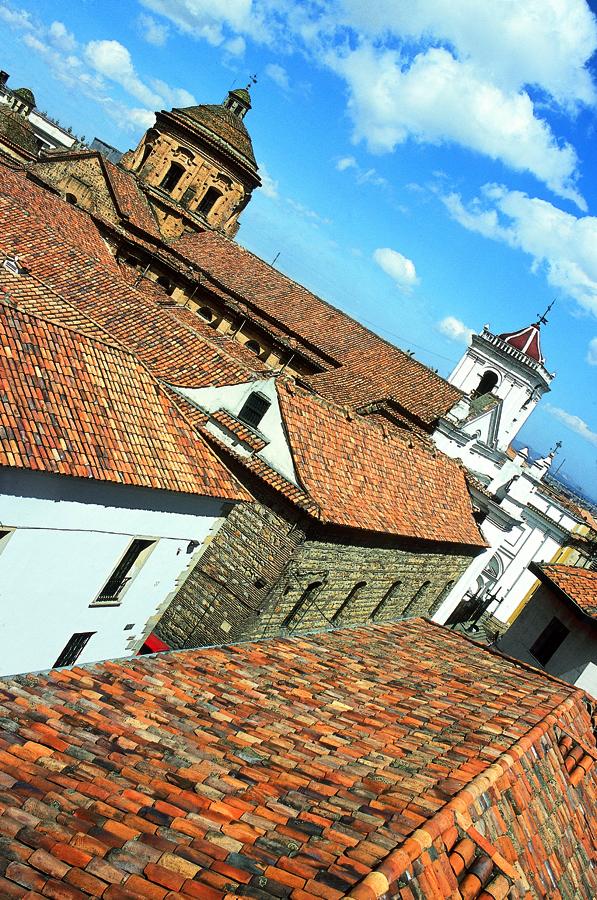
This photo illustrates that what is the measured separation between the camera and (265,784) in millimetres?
7180

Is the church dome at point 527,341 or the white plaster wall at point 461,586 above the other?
the church dome at point 527,341

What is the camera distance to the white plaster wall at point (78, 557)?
40.2 feet

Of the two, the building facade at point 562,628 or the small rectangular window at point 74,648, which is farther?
the building facade at point 562,628

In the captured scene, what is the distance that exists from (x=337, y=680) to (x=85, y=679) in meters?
3.69

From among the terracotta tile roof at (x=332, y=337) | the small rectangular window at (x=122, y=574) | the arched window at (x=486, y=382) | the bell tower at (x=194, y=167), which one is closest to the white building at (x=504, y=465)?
the arched window at (x=486, y=382)

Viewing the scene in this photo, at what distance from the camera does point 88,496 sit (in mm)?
12961

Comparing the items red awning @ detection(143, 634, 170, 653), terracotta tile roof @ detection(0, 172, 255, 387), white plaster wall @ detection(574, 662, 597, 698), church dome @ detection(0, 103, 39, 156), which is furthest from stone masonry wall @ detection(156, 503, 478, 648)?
church dome @ detection(0, 103, 39, 156)

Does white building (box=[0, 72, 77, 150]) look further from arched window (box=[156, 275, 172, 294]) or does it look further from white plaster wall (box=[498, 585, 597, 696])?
white plaster wall (box=[498, 585, 597, 696])

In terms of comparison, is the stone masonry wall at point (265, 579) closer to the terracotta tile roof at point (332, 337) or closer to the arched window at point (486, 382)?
the terracotta tile roof at point (332, 337)

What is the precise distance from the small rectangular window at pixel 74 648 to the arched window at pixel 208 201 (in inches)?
1516

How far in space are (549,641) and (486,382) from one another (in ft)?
95.9

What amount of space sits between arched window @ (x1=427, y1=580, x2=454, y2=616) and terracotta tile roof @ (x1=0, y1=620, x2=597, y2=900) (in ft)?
47.1

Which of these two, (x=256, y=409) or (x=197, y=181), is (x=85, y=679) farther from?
(x=197, y=181)

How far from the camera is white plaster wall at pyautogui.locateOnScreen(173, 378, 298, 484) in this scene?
58.3ft
